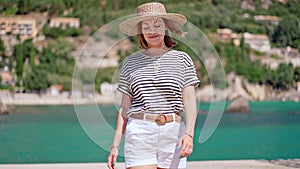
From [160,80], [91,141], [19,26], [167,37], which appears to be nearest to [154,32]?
[167,37]

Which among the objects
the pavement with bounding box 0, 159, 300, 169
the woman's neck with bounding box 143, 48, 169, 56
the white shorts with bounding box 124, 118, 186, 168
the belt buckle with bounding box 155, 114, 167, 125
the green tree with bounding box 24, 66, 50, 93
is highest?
the woman's neck with bounding box 143, 48, 169, 56

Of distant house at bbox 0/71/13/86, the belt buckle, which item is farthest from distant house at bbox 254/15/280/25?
the belt buckle

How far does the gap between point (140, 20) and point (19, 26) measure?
69.4m

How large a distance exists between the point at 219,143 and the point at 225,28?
45.0 m

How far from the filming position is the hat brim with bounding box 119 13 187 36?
2.11 metres

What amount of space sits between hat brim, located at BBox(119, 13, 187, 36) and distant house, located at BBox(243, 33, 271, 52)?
69.0 m

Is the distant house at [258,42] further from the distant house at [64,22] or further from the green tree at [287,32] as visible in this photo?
the distant house at [64,22]

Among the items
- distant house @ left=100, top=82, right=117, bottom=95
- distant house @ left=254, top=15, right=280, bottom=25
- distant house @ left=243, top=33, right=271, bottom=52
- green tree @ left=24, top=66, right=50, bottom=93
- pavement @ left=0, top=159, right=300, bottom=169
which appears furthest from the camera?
distant house @ left=254, top=15, right=280, bottom=25

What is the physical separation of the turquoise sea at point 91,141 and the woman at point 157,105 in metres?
0.29

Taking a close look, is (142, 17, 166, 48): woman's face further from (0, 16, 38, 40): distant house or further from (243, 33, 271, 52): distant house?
(243, 33, 271, 52): distant house

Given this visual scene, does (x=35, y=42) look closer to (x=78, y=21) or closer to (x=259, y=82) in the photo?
(x=78, y=21)

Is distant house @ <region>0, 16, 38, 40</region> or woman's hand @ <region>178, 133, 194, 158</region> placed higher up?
woman's hand @ <region>178, 133, 194, 158</region>

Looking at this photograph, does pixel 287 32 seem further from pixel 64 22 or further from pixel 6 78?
pixel 6 78

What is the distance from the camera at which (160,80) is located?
6.69ft
